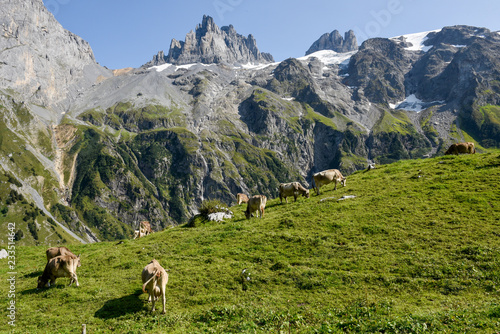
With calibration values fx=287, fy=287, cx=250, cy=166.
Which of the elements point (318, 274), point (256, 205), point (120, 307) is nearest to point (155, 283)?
point (120, 307)

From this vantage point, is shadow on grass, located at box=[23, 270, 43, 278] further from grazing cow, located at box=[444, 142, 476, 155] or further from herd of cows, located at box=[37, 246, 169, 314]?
grazing cow, located at box=[444, 142, 476, 155]

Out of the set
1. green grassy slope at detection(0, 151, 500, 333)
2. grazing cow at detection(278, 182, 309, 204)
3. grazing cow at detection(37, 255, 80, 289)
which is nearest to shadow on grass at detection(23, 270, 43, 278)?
green grassy slope at detection(0, 151, 500, 333)

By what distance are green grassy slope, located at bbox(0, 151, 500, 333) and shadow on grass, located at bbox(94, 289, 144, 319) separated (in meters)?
0.06

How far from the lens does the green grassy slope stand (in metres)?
13.6

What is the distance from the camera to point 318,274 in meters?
17.6

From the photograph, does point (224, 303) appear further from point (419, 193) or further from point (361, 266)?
point (419, 193)

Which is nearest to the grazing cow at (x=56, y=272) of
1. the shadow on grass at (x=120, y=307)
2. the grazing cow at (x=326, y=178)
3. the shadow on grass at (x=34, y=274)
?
the shadow on grass at (x=34, y=274)

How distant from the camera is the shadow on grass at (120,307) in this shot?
15543mm

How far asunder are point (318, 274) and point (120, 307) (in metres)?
11.7

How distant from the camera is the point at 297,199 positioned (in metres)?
34.6

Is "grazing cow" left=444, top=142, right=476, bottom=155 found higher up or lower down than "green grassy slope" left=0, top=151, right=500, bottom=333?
higher up

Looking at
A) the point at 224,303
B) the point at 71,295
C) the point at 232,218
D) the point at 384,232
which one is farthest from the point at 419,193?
the point at 71,295

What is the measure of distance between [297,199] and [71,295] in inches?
949

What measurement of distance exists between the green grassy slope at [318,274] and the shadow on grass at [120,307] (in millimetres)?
65
